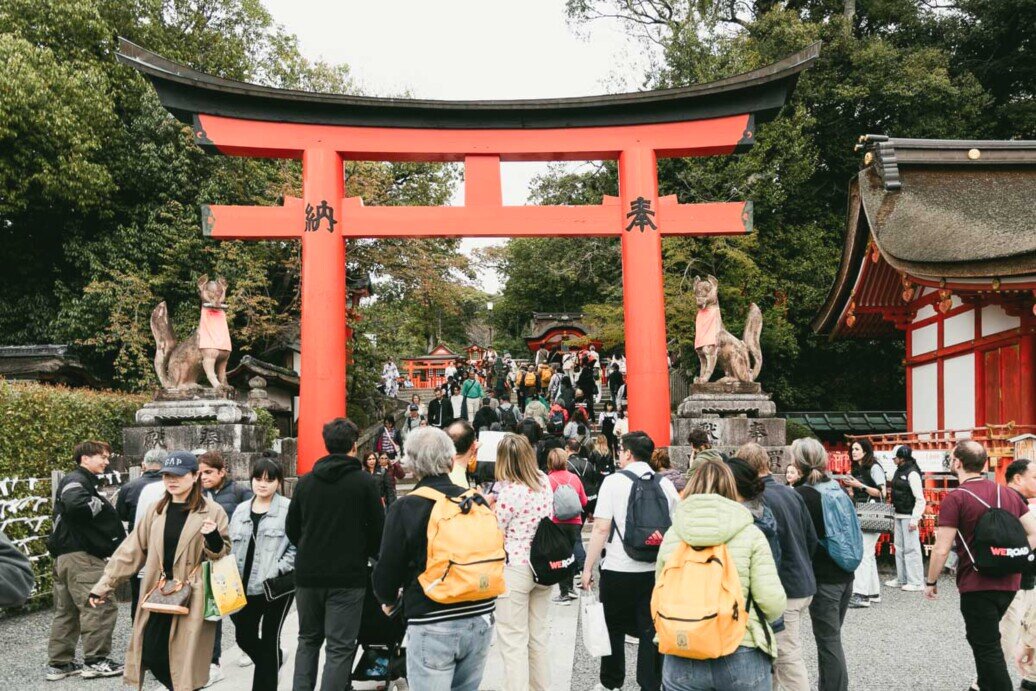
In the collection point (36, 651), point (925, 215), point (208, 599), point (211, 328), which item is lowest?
point (36, 651)

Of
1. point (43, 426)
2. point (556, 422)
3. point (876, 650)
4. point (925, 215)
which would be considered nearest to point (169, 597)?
point (876, 650)

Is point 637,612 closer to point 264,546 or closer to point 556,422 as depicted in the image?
point 264,546

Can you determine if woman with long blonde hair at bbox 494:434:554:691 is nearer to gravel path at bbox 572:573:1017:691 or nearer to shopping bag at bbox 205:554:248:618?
gravel path at bbox 572:573:1017:691

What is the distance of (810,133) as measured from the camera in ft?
67.2

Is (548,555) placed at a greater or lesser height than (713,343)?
lesser

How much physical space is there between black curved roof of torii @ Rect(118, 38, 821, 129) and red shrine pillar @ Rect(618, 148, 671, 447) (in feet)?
2.99

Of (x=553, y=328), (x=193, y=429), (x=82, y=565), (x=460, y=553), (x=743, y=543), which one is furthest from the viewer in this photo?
(x=553, y=328)

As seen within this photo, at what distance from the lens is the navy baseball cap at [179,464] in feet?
13.1

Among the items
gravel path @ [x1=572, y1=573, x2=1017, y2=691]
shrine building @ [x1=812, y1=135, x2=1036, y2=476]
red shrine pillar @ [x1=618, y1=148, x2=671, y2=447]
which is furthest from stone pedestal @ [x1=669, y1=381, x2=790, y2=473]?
gravel path @ [x1=572, y1=573, x2=1017, y2=691]

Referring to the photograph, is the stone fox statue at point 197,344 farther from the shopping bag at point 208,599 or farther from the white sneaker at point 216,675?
the shopping bag at point 208,599

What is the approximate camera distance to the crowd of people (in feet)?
10.4

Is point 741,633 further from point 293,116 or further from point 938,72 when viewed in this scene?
point 938,72

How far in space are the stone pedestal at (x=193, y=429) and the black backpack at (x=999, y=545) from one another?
316 inches

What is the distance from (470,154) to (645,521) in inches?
310
